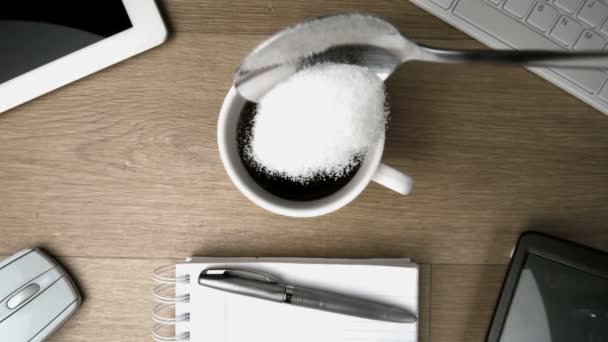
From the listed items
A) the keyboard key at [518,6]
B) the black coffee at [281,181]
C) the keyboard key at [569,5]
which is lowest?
the black coffee at [281,181]

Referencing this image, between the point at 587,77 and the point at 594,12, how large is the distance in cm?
5

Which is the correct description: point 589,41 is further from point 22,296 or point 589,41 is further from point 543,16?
point 22,296

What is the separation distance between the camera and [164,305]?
0.41 metres

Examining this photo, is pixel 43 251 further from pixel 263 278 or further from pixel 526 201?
pixel 526 201

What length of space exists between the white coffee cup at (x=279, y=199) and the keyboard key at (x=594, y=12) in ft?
0.65

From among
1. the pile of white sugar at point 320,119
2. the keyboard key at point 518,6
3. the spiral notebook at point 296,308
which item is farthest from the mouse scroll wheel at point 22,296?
the keyboard key at point 518,6

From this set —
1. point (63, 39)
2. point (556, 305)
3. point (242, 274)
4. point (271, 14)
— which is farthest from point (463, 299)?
point (63, 39)

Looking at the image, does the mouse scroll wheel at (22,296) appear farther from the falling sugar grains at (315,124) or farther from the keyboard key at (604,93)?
the keyboard key at (604,93)

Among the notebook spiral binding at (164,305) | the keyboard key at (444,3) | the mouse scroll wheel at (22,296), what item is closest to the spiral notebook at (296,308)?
the notebook spiral binding at (164,305)

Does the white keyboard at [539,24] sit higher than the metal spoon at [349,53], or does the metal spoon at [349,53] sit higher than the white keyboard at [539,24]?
the white keyboard at [539,24]

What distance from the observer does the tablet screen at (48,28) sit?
1.21ft

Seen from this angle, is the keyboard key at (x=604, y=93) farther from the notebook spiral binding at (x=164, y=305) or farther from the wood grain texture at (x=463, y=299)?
the notebook spiral binding at (x=164, y=305)

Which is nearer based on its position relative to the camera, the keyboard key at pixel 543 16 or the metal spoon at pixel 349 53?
the metal spoon at pixel 349 53

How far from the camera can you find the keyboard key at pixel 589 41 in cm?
37
